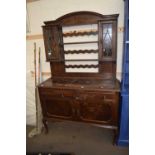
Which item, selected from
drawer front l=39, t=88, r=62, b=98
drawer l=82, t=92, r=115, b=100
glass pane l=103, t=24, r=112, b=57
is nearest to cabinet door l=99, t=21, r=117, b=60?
glass pane l=103, t=24, r=112, b=57

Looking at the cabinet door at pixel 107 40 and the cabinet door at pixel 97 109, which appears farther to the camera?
the cabinet door at pixel 107 40

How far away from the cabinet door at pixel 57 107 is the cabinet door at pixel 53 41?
69 centimetres

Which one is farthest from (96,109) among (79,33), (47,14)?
(47,14)

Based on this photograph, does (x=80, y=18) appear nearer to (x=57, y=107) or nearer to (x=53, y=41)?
(x=53, y=41)

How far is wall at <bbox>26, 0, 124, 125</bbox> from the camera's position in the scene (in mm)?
2154

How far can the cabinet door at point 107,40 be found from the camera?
2131 mm

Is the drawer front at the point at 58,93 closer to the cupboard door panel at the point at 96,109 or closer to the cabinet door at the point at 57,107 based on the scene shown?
the cabinet door at the point at 57,107

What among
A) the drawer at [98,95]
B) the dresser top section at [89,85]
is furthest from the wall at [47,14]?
the drawer at [98,95]

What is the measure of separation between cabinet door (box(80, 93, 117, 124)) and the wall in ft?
1.83

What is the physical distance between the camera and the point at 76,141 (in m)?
2.30

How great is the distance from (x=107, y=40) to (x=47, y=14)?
1077mm
